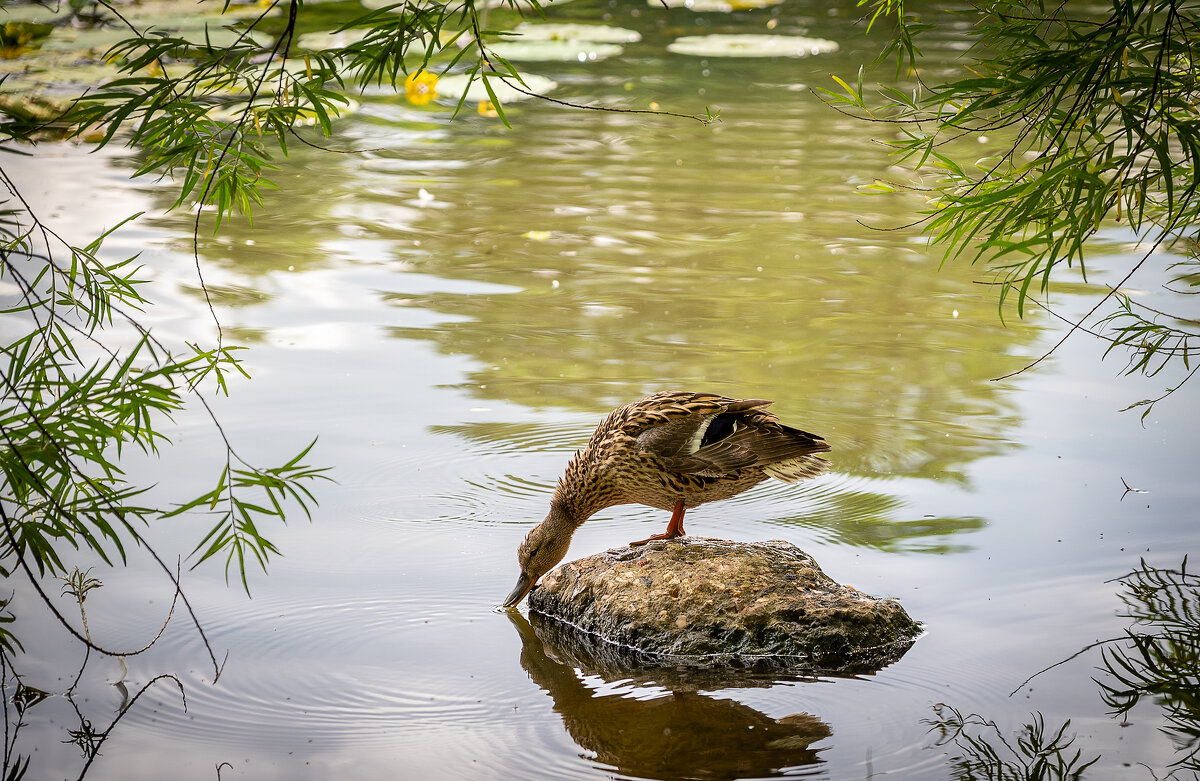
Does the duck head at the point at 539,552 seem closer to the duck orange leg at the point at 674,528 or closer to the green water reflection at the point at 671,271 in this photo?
the duck orange leg at the point at 674,528

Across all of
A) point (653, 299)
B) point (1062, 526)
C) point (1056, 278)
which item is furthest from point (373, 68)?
point (1056, 278)

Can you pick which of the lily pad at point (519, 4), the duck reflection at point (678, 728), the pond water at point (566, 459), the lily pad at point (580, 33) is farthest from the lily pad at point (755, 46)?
the duck reflection at point (678, 728)

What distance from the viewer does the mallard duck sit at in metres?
3.81

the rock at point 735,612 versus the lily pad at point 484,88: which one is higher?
the lily pad at point 484,88

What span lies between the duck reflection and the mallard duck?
1.62 feet

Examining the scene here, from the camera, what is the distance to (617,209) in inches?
325

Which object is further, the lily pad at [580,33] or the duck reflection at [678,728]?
the lily pad at [580,33]

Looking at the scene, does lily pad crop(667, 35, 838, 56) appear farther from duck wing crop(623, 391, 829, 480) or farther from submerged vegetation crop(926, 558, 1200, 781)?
submerged vegetation crop(926, 558, 1200, 781)

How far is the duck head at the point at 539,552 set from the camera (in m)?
3.81

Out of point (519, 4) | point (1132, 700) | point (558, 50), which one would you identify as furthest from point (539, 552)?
point (558, 50)

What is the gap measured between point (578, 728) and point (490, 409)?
2232 millimetres

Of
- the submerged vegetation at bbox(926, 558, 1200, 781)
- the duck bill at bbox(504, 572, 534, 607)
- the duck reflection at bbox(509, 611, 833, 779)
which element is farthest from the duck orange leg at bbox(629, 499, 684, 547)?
the submerged vegetation at bbox(926, 558, 1200, 781)

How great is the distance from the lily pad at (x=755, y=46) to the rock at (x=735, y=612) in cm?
1039

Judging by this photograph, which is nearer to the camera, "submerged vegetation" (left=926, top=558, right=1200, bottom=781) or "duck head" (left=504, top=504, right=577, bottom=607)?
"submerged vegetation" (left=926, top=558, right=1200, bottom=781)
